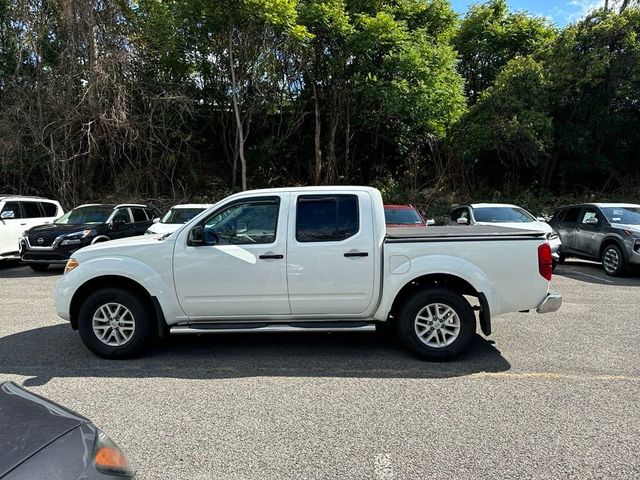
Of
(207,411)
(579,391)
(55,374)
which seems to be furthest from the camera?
(55,374)

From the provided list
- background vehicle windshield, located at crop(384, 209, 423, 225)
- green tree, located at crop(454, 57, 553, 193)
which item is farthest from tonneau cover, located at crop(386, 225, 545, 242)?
green tree, located at crop(454, 57, 553, 193)

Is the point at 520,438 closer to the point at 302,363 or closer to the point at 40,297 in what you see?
the point at 302,363

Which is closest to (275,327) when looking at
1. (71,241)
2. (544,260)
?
(544,260)

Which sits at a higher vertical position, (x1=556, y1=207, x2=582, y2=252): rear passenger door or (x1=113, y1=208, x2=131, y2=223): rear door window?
(x1=113, y1=208, x2=131, y2=223): rear door window

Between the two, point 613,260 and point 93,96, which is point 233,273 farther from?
point 93,96

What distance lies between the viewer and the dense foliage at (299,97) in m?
16.3

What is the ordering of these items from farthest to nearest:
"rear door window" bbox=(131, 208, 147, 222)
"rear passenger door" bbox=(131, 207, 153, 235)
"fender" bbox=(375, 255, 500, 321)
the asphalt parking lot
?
1. "rear door window" bbox=(131, 208, 147, 222)
2. "rear passenger door" bbox=(131, 207, 153, 235)
3. "fender" bbox=(375, 255, 500, 321)
4. the asphalt parking lot

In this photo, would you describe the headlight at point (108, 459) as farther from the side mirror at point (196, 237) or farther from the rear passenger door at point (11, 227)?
the rear passenger door at point (11, 227)

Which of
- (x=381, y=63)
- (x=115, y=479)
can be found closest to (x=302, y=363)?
(x=115, y=479)

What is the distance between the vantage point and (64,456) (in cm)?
177

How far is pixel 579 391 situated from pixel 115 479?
3.99 m

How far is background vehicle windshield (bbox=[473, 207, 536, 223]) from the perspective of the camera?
11648 mm

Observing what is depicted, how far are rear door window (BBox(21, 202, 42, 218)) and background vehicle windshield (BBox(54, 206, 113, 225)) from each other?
1087 millimetres

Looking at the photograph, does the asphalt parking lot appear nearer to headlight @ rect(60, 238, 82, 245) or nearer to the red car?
the red car
